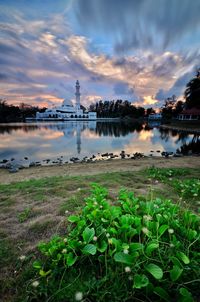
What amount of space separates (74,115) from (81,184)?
104240 millimetres

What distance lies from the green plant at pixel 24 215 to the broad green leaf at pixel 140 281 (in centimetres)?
185

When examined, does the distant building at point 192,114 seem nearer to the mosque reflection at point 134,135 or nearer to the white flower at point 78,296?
the mosque reflection at point 134,135

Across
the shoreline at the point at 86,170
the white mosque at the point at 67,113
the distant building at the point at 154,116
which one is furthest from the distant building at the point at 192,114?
the white mosque at the point at 67,113

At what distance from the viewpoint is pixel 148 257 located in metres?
1.49

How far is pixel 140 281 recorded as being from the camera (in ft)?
4.13

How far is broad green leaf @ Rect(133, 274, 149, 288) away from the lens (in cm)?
122

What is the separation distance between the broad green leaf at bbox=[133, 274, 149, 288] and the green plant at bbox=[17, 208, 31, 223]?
185 cm

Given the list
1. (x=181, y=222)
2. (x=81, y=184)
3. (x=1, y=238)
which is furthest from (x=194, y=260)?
(x=81, y=184)

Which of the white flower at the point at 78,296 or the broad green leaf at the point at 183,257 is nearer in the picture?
the white flower at the point at 78,296

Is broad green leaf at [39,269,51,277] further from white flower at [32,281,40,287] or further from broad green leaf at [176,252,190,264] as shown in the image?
broad green leaf at [176,252,190,264]

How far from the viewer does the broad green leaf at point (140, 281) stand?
1218 millimetres

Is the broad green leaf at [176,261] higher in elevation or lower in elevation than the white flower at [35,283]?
higher

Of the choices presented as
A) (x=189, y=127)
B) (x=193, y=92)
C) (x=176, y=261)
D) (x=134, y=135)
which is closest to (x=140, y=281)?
(x=176, y=261)

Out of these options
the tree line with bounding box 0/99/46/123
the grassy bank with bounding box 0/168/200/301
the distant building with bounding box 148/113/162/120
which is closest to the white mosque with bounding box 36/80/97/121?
the tree line with bounding box 0/99/46/123
